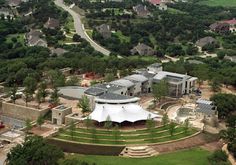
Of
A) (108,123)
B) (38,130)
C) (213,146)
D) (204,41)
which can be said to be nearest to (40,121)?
(38,130)

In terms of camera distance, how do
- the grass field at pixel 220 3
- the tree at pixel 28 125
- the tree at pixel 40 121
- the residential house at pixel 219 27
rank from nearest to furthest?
1. the tree at pixel 28 125
2. the tree at pixel 40 121
3. the residential house at pixel 219 27
4. the grass field at pixel 220 3

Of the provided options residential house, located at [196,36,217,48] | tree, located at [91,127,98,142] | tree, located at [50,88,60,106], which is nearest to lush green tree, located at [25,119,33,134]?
tree, located at [50,88,60,106]

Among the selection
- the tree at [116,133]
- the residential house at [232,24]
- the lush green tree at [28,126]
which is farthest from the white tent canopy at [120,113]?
the residential house at [232,24]

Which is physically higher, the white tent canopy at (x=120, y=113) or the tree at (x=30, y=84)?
the tree at (x=30, y=84)

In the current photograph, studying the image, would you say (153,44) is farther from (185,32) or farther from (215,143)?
(215,143)

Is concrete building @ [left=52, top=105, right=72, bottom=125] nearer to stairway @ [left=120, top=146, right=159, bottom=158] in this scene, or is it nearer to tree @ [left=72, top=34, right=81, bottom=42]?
stairway @ [left=120, top=146, right=159, bottom=158]

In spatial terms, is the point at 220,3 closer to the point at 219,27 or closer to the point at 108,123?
the point at 219,27

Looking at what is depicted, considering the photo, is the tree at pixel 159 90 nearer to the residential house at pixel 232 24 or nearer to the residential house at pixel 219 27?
the residential house at pixel 219 27
